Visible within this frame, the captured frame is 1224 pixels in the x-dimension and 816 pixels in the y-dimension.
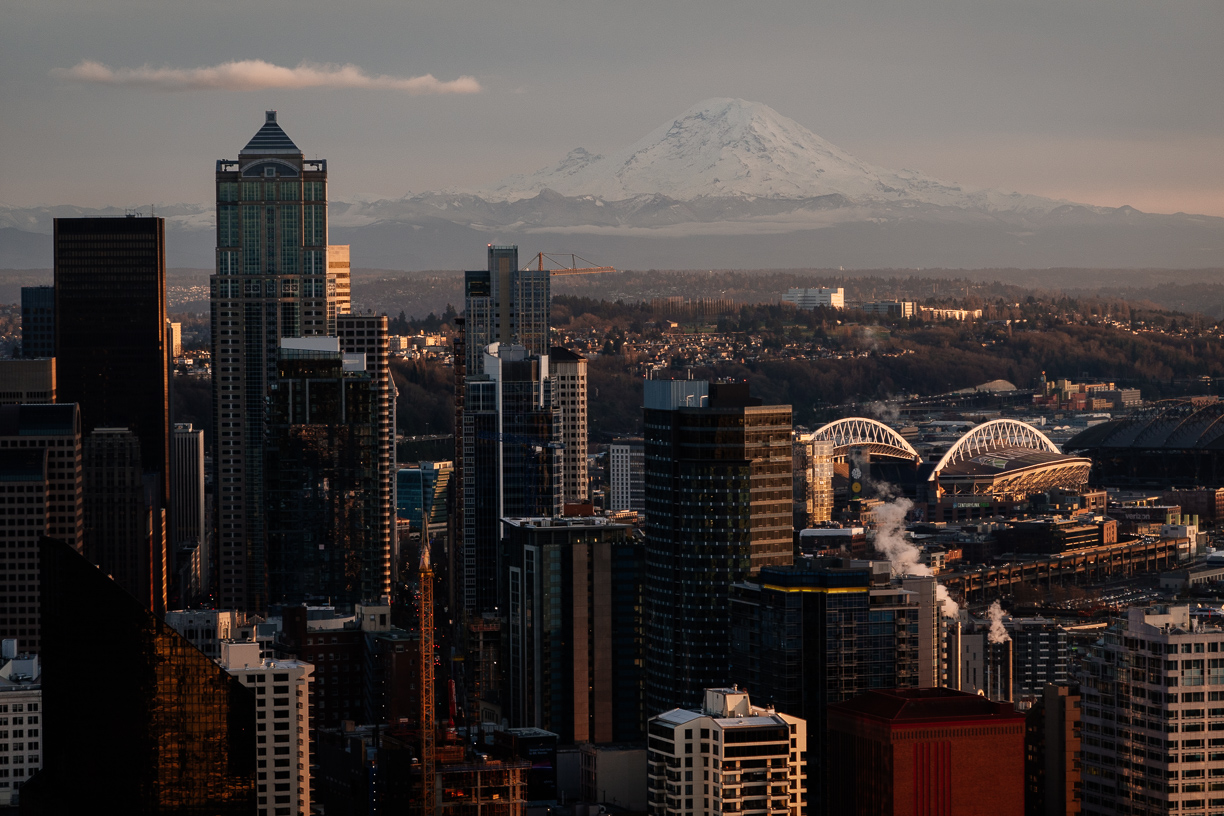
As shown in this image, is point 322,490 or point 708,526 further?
point 322,490

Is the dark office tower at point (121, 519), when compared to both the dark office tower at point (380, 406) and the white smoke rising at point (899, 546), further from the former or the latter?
Answer: the white smoke rising at point (899, 546)

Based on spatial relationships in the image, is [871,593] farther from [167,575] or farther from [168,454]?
Answer: [168,454]

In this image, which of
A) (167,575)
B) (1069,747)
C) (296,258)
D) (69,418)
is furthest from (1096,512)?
(1069,747)

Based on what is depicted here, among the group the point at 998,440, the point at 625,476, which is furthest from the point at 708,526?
the point at 998,440

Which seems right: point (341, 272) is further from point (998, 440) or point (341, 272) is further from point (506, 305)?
point (998, 440)

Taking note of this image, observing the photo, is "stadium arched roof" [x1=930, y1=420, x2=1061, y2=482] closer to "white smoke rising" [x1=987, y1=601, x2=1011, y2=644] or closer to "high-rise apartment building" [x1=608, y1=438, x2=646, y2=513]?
"high-rise apartment building" [x1=608, y1=438, x2=646, y2=513]

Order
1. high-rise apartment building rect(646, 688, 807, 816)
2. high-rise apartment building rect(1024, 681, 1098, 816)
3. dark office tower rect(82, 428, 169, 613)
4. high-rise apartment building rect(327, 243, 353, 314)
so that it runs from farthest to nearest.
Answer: high-rise apartment building rect(327, 243, 353, 314)
dark office tower rect(82, 428, 169, 613)
high-rise apartment building rect(1024, 681, 1098, 816)
high-rise apartment building rect(646, 688, 807, 816)

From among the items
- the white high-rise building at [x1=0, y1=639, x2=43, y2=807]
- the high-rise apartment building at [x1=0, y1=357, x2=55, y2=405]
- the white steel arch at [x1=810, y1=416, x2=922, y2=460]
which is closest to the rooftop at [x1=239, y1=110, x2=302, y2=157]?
the high-rise apartment building at [x1=0, y1=357, x2=55, y2=405]
